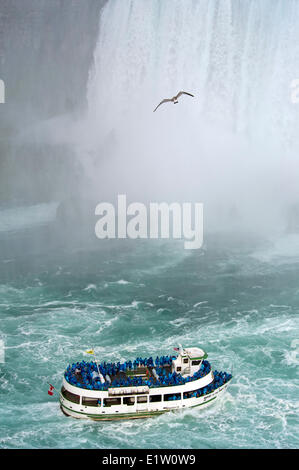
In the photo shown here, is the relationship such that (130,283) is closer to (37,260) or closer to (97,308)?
(97,308)

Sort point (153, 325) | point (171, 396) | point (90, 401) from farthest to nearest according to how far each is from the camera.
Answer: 1. point (153, 325)
2. point (171, 396)
3. point (90, 401)

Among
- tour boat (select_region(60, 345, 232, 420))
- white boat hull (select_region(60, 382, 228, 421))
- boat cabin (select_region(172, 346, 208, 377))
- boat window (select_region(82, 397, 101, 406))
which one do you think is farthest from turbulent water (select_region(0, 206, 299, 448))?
boat cabin (select_region(172, 346, 208, 377))

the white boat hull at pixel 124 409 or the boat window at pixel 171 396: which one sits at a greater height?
the boat window at pixel 171 396

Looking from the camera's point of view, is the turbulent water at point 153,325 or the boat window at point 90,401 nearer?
the turbulent water at point 153,325

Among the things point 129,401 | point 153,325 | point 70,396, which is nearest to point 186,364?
point 129,401

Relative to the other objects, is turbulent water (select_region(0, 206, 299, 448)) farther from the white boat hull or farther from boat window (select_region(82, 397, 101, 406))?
boat window (select_region(82, 397, 101, 406))

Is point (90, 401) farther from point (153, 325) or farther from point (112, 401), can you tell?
point (153, 325)

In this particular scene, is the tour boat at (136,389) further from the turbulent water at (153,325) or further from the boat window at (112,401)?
the turbulent water at (153,325)

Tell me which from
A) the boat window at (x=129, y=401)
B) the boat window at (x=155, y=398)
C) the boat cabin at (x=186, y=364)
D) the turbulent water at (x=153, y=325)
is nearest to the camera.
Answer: the turbulent water at (x=153, y=325)

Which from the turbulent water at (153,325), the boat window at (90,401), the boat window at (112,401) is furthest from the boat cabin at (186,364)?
the boat window at (90,401)
